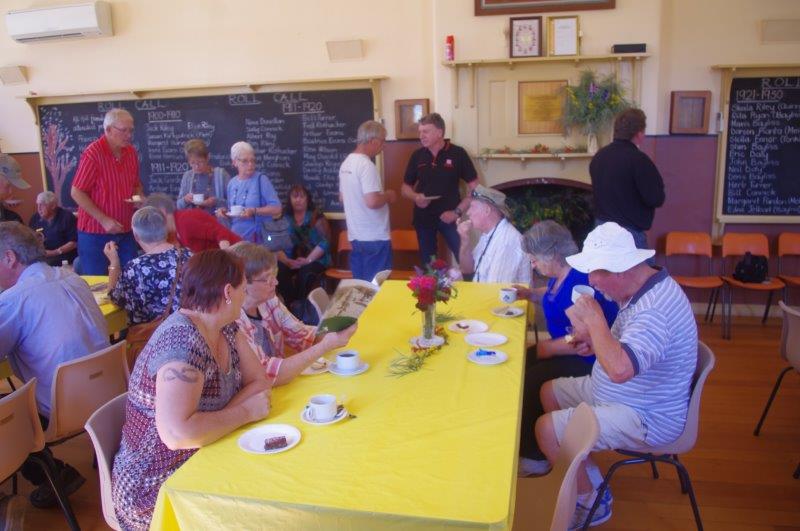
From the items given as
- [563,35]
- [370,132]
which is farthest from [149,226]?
[563,35]

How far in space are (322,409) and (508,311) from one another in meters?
1.36

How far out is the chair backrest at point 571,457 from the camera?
62.7 inches

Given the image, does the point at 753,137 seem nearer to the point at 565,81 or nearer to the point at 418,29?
the point at 565,81

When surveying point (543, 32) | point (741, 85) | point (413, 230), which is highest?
point (543, 32)

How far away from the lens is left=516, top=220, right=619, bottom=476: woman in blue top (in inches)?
107

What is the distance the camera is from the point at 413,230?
5.65m

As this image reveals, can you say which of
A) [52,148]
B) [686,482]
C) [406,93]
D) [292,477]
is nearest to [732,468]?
[686,482]

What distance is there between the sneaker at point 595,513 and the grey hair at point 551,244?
1.01 metres

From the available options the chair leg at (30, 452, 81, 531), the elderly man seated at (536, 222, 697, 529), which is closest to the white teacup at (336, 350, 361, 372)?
the elderly man seated at (536, 222, 697, 529)

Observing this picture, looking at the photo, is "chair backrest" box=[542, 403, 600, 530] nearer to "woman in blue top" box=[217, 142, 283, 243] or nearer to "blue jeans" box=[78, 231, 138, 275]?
"blue jeans" box=[78, 231, 138, 275]

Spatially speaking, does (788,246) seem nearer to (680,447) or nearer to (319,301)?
(680,447)

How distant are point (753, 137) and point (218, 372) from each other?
4.84m

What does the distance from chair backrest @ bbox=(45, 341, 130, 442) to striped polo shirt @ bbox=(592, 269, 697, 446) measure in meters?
1.89

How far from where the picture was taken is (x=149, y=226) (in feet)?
9.93
